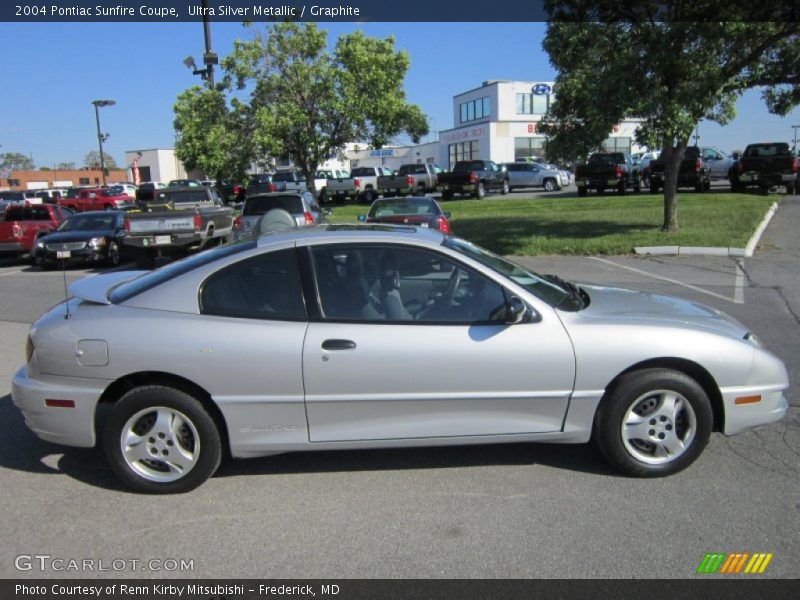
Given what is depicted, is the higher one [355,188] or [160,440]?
[355,188]

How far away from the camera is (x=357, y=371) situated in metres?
3.84

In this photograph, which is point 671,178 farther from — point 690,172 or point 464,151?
point 464,151

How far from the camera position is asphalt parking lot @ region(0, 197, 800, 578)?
324 centimetres

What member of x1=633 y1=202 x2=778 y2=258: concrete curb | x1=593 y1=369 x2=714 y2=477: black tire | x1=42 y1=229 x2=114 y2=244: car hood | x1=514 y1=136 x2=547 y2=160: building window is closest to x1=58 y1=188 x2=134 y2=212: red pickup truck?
x1=42 y1=229 x2=114 y2=244: car hood

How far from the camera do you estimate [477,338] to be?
389 cm

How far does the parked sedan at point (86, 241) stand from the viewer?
15.5m

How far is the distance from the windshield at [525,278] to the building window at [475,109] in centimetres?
6097

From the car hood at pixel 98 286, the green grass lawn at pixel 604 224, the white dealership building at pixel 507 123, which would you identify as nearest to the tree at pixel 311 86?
the green grass lawn at pixel 604 224

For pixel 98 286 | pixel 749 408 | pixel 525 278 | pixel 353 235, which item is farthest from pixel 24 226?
pixel 749 408

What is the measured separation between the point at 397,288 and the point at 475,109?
213ft

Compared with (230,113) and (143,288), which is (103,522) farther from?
(230,113)

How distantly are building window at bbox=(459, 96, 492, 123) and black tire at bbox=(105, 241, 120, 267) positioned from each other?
169 feet

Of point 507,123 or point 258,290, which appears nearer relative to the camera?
point 258,290

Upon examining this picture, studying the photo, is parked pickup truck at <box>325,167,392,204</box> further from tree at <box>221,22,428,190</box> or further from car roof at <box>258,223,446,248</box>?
car roof at <box>258,223,446,248</box>
